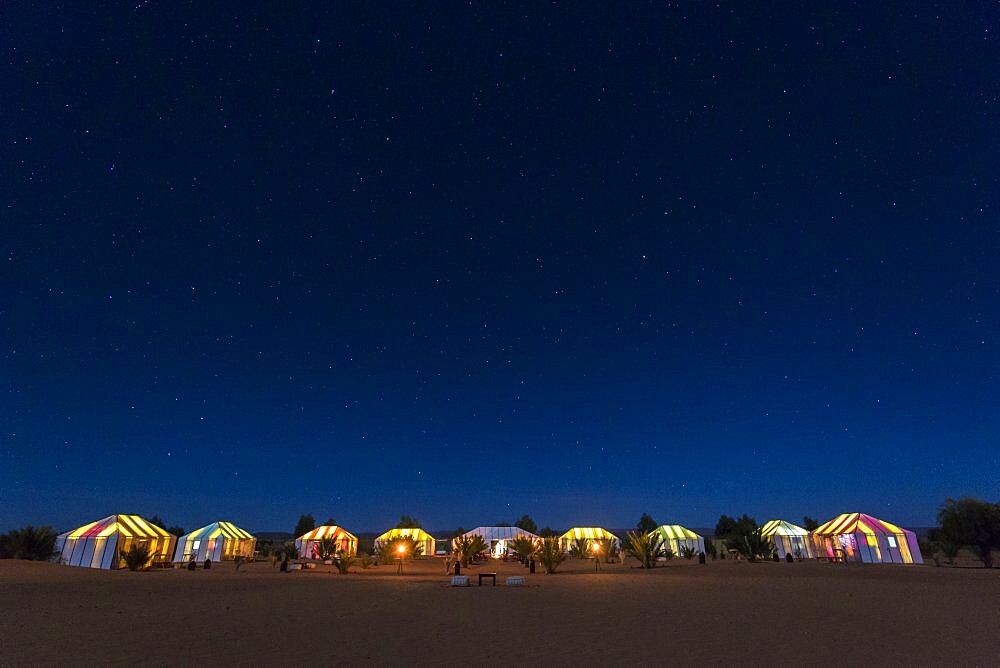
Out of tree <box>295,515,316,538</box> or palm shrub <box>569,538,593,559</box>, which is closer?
palm shrub <box>569,538,593,559</box>

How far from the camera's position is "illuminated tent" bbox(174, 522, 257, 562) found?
47.3 m

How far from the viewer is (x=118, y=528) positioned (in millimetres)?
34062

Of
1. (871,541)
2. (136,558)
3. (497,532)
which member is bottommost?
(136,558)

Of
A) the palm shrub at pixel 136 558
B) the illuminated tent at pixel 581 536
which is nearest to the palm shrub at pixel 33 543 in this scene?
the palm shrub at pixel 136 558

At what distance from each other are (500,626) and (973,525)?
37.8 metres

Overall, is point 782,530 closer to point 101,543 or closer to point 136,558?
point 136,558

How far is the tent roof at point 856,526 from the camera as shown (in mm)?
38156

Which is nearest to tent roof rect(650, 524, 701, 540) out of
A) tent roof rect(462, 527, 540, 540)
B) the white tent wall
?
the white tent wall

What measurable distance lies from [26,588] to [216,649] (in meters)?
13.2

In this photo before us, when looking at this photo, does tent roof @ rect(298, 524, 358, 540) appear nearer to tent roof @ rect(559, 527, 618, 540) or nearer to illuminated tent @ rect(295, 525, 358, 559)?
illuminated tent @ rect(295, 525, 358, 559)

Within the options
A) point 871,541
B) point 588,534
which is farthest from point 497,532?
point 871,541

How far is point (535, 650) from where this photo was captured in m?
8.27

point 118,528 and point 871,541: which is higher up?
point 118,528

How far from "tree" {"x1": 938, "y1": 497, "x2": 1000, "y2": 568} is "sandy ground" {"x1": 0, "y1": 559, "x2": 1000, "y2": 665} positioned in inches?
845
